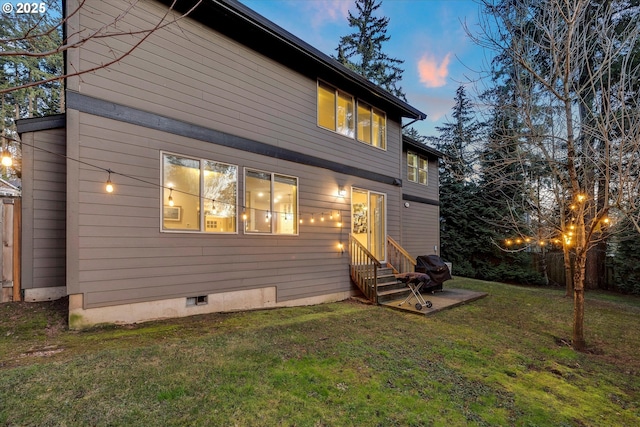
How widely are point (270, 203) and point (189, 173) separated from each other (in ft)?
5.36

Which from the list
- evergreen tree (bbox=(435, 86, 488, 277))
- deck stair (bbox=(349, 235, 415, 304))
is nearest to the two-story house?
deck stair (bbox=(349, 235, 415, 304))

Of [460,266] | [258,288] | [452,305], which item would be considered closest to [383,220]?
[452,305]

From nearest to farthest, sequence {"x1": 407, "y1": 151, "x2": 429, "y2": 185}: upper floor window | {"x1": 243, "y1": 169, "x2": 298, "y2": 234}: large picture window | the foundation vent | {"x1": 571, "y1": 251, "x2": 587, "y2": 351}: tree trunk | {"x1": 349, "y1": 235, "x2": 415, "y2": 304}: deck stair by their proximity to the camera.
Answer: {"x1": 571, "y1": 251, "x2": 587, "y2": 351}: tree trunk < the foundation vent < {"x1": 243, "y1": 169, "x2": 298, "y2": 234}: large picture window < {"x1": 349, "y1": 235, "x2": 415, "y2": 304}: deck stair < {"x1": 407, "y1": 151, "x2": 429, "y2": 185}: upper floor window

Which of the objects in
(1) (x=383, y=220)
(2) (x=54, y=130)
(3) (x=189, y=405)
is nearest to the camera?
(3) (x=189, y=405)

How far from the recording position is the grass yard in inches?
95.7

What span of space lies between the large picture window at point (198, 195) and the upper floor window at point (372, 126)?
4102 millimetres

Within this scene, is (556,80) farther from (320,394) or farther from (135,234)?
(135,234)

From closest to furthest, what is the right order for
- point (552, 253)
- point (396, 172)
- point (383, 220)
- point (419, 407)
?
point (419, 407) → point (383, 220) → point (396, 172) → point (552, 253)

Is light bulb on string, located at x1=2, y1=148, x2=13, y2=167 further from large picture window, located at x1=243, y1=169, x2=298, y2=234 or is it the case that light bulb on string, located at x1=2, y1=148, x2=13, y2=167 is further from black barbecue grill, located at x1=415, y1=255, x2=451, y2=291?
black barbecue grill, located at x1=415, y1=255, x2=451, y2=291

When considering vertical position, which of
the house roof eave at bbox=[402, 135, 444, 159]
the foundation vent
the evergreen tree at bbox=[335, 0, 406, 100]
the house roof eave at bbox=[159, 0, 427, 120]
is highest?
the evergreen tree at bbox=[335, 0, 406, 100]

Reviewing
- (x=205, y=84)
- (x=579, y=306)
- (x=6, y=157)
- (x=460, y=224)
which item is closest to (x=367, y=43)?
(x=460, y=224)

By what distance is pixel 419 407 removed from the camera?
270 centimetres

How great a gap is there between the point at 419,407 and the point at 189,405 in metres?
1.94

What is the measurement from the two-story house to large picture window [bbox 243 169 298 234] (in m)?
0.02
